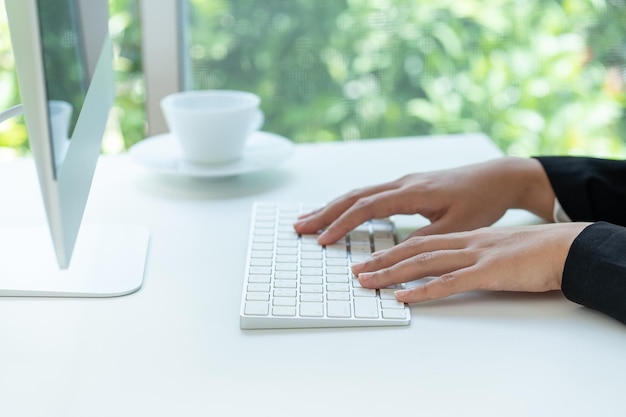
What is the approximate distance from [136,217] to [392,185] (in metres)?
0.32

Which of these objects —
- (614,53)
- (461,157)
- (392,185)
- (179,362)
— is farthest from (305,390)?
(614,53)

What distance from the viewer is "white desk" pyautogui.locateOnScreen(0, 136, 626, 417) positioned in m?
0.61

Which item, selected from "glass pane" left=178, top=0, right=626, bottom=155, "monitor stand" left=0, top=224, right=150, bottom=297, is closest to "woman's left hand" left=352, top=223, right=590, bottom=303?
"monitor stand" left=0, top=224, right=150, bottom=297

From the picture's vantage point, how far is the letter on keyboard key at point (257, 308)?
733mm

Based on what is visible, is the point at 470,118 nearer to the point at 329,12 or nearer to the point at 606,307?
the point at 329,12

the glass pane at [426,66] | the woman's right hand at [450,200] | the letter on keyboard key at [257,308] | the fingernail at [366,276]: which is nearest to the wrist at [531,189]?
the woman's right hand at [450,200]

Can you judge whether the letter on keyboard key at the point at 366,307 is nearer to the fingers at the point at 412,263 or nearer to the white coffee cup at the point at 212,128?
the fingers at the point at 412,263

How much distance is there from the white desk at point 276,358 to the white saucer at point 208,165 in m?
0.23

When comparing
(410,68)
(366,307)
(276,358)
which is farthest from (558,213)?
(410,68)

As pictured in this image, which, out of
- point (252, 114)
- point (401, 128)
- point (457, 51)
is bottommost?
point (401, 128)

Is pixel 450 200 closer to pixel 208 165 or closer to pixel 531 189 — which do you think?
pixel 531 189

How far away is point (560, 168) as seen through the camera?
0.98m

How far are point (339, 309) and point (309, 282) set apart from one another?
6cm

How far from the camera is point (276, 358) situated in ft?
2.23
